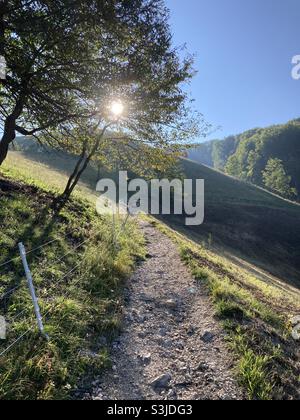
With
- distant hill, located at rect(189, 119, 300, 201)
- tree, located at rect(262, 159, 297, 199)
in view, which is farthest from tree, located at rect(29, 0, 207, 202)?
distant hill, located at rect(189, 119, 300, 201)

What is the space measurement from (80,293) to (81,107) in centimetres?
785

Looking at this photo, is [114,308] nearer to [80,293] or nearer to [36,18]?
[80,293]

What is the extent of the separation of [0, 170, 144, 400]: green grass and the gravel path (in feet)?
1.47

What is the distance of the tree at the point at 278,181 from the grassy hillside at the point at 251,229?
31.1 m

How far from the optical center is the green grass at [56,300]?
5.72 meters

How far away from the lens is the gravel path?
6.27 metres

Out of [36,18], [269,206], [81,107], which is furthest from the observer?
[269,206]

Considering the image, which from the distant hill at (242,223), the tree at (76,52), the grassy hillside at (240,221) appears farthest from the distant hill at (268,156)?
the tree at (76,52)

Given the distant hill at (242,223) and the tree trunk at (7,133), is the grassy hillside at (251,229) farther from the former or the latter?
the tree trunk at (7,133)

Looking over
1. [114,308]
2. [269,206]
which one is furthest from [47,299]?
[269,206]

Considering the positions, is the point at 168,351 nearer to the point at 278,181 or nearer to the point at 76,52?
the point at 76,52

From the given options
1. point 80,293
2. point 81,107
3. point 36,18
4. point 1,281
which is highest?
point 36,18

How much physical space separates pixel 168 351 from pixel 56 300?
2935mm

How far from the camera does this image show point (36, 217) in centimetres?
1345
